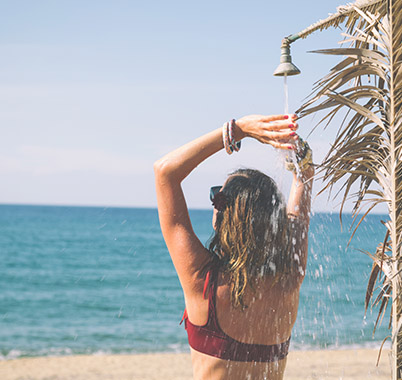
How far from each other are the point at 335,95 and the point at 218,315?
1.15 metres

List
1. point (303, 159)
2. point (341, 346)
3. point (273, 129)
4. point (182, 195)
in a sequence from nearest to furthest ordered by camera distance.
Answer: point (273, 129) → point (182, 195) → point (303, 159) → point (341, 346)

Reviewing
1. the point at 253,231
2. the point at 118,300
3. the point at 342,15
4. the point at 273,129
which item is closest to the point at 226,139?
the point at 273,129

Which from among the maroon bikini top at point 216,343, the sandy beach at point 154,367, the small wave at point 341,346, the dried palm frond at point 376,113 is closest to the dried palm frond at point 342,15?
the dried palm frond at point 376,113

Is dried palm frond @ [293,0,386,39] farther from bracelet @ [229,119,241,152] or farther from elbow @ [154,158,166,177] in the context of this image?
elbow @ [154,158,166,177]

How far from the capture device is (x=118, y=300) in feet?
82.6

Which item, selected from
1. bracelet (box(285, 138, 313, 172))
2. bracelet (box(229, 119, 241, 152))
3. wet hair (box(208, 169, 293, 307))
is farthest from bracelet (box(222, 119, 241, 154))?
bracelet (box(285, 138, 313, 172))

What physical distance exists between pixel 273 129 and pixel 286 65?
2.55ft

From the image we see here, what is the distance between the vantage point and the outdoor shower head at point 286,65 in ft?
8.95

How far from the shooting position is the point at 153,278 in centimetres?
3209

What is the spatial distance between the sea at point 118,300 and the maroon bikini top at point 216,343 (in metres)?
0.61

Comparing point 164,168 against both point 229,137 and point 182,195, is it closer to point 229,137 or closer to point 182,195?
point 182,195

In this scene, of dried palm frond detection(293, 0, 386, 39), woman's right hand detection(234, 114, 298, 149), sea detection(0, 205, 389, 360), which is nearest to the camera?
woman's right hand detection(234, 114, 298, 149)

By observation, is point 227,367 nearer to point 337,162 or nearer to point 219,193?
point 219,193

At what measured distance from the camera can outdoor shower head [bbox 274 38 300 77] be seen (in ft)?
8.95
